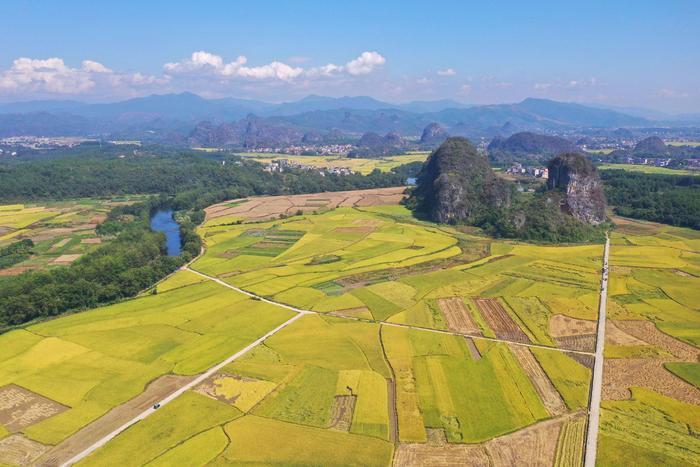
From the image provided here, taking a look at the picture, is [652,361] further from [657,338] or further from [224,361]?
[224,361]

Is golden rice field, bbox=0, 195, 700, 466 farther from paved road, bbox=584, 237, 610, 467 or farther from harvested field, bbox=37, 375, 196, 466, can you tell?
paved road, bbox=584, 237, 610, 467

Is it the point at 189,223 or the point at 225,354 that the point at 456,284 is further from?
the point at 189,223

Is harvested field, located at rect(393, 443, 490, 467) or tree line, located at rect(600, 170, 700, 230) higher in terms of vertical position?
tree line, located at rect(600, 170, 700, 230)

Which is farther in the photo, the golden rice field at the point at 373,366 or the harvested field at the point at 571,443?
the golden rice field at the point at 373,366

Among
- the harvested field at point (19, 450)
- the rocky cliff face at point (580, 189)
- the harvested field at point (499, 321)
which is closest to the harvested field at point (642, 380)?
Answer: the harvested field at point (499, 321)

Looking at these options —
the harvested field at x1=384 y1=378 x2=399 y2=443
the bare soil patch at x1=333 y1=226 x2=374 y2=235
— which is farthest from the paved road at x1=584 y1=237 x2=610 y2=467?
the bare soil patch at x1=333 y1=226 x2=374 y2=235

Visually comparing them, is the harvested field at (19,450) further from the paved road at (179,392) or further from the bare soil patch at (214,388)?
the bare soil patch at (214,388)
